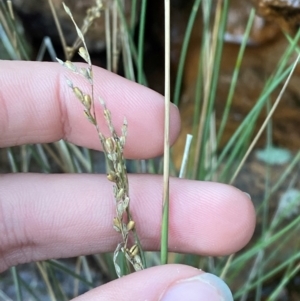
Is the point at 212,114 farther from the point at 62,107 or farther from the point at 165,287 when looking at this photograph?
the point at 165,287

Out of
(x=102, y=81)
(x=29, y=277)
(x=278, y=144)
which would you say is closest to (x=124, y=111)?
(x=102, y=81)

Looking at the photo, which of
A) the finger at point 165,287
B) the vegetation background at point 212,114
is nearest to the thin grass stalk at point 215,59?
the vegetation background at point 212,114

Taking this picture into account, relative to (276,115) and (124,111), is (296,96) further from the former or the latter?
(124,111)

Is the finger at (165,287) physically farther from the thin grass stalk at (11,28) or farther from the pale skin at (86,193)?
the thin grass stalk at (11,28)

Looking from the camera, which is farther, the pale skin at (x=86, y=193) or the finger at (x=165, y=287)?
the pale skin at (x=86, y=193)

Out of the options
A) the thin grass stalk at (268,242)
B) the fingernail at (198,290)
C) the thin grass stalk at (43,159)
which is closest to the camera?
the fingernail at (198,290)

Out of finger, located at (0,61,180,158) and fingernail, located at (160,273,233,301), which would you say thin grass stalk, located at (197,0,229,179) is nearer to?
finger, located at (0,61,180,158)

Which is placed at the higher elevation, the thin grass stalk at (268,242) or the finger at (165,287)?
the finger at (165,287)

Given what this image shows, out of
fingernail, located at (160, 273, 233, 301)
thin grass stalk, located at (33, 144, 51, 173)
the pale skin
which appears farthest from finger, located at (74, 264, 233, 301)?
thin grass stalk, located at (33, 144, 51, 173)

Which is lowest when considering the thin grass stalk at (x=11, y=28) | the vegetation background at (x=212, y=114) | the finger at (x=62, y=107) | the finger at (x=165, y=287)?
the vegetation background at (x=212, y=114)

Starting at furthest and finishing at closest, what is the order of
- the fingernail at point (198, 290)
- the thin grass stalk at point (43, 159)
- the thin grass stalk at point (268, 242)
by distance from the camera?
the thin grass stalk at point (43, 159), the thin grass stalk at point (268, 242), the fingernail at point (198, 290)
